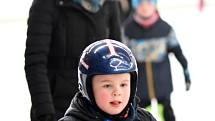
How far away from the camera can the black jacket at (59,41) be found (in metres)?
3.88

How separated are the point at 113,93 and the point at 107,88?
5 cm

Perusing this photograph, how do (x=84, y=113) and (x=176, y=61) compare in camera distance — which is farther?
(x=176, y=61)

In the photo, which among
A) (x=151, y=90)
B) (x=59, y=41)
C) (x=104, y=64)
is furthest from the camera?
(x=151, y=90)

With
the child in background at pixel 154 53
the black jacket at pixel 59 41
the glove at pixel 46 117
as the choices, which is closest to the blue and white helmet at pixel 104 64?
the glove at pixel 46 117

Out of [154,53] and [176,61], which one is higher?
[154,53]

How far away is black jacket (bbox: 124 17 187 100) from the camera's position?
233 inches

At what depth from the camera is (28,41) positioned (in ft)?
12.8

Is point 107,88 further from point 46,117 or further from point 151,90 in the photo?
point 151,90

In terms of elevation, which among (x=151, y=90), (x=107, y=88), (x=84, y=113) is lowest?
(x=151, y=90)

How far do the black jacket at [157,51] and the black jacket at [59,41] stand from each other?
1.75 m

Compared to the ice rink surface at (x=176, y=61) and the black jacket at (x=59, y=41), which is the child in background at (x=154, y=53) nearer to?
the ice rink surface at (x=176, y=61)

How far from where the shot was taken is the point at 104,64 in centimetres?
286

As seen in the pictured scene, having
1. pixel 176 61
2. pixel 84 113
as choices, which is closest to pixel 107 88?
pixel 84 113
